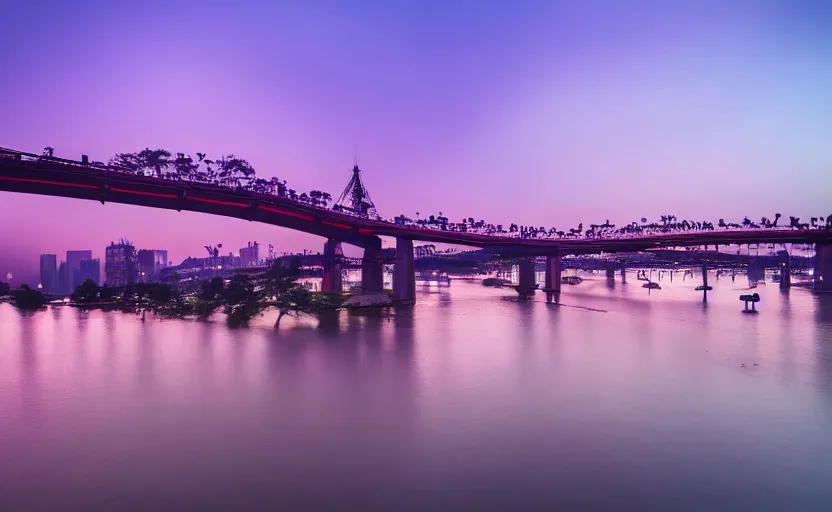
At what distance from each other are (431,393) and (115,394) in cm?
1276

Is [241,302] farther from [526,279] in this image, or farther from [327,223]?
[526,279]

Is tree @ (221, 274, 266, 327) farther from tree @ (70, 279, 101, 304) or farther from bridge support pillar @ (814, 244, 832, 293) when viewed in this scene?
bridge support pillar @ (814, 244, 832, 293)

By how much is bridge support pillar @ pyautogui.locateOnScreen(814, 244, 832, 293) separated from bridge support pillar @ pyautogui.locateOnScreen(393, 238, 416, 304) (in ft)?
219

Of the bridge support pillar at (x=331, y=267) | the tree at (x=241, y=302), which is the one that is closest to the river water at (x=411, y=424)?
the tree at (x=241, y=302)

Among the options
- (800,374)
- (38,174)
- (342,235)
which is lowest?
(800,374)

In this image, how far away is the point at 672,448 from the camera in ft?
45.9

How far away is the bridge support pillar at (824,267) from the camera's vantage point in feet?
252

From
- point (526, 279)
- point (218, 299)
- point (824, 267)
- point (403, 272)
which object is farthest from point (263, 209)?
point (824, 267)

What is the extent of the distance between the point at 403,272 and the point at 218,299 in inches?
910

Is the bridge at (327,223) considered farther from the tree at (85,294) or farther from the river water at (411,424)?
the tree at (85,294)

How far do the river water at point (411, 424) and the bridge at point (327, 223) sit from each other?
13.9 meters

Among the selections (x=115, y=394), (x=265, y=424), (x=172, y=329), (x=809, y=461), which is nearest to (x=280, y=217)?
(x=172, y=329)

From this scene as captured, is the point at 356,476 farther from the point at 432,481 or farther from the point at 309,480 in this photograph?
the point at 432,481

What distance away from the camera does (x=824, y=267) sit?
79375 mm
